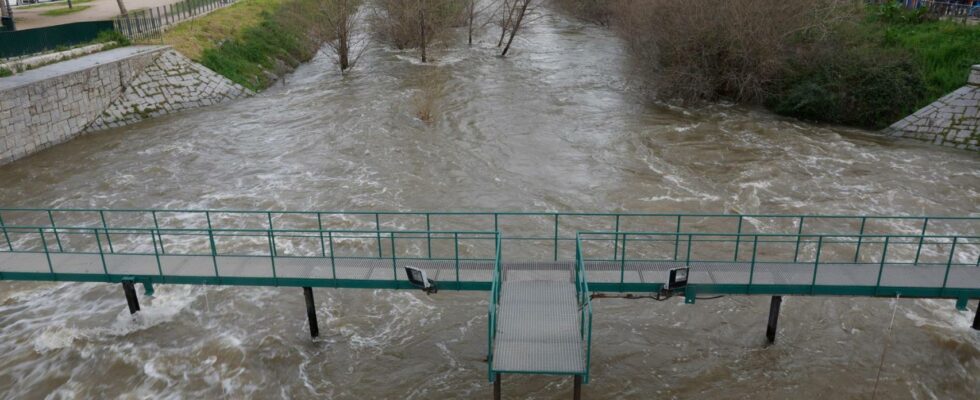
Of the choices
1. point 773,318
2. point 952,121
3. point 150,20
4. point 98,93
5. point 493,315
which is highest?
point 150,20

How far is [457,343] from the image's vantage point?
466 inches

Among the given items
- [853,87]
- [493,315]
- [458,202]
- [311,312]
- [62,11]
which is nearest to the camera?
[493,315]

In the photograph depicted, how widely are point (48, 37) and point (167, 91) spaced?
4.23 meters

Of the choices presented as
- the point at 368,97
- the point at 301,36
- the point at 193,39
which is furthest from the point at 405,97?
the point at 301,36

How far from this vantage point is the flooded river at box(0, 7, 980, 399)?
36.0ft

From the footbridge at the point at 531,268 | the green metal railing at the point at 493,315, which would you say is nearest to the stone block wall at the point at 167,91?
the footbridge at the point at 531,268

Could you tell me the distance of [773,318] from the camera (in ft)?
37.8

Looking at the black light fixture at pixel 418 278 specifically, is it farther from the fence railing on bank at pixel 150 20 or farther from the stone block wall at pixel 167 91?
the fence railing on bank at pixel 150 20

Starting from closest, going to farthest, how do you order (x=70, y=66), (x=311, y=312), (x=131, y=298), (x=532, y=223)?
(x=311, y=312), (x=131, y=298), (x=532, y=223), (x=70, y=66)

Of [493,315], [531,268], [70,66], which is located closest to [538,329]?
[493,315]

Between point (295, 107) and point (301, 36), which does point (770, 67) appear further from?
point (301, 36)

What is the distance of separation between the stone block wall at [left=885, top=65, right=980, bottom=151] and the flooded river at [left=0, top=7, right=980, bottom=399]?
71 cm

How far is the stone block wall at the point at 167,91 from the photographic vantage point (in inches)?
974

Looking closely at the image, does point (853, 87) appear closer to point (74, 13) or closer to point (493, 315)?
point (493, 315)
